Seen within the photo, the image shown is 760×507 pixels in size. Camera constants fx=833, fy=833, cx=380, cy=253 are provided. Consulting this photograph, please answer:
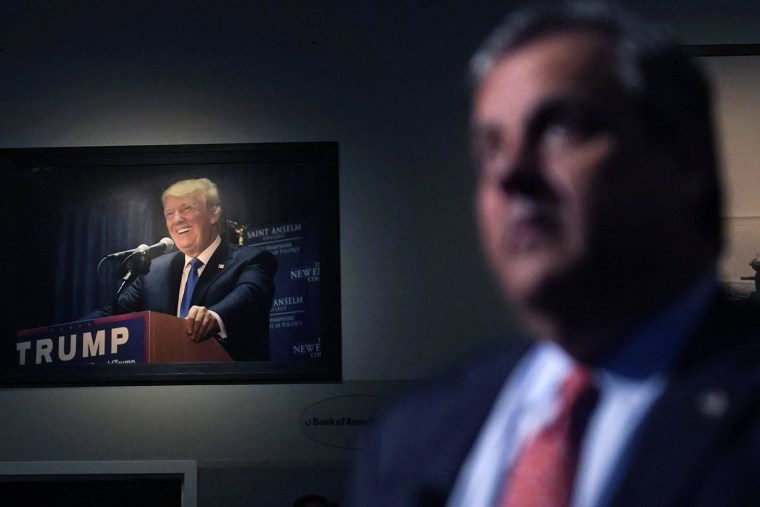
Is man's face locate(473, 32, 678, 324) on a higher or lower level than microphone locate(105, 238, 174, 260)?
lower

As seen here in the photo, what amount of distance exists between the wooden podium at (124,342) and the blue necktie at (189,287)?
29 millimetres

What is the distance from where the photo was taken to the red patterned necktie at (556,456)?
232 mm

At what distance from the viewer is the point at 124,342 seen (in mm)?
2270

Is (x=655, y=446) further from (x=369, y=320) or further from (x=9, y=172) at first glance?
(x=9, y=172)

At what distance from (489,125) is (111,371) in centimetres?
220

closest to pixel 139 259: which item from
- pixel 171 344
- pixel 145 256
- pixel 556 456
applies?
pixel 145 256

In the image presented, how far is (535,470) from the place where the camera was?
238mm

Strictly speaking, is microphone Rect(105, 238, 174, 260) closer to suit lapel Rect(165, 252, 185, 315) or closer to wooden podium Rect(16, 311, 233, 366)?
suit lapel Rect(165, 252, 185, 315)

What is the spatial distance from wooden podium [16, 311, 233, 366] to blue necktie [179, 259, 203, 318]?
29 mm

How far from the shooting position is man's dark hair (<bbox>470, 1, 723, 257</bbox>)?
213 millimetres

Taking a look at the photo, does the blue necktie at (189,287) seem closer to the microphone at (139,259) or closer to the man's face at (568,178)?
the microphone at (139,259)

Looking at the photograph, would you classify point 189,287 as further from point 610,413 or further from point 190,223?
point 610,413

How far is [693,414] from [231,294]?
2101 mm

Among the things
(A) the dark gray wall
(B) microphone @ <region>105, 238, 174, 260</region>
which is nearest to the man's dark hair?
(A) the dark gray wall
